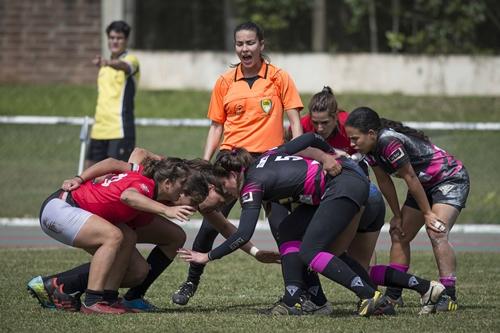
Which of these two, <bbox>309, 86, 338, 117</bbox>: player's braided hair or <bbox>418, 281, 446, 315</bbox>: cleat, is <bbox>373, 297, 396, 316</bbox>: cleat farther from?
<bbox>309, 86, 338, 117</bbox>: player's braided hair

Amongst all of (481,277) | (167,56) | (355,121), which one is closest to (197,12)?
(167,56)

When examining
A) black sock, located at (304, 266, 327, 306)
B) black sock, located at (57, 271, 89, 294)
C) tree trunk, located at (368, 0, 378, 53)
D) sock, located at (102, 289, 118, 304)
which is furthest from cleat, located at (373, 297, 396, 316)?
tree trunk, located at (368, 0, 378, 53)

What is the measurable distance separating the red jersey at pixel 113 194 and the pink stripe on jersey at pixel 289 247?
1.00m

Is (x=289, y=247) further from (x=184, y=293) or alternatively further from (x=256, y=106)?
(x=256, y=106)

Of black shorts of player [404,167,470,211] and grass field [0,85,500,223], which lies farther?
grass field [0,85,500,223]

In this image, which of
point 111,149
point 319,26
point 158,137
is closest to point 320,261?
point 111,149

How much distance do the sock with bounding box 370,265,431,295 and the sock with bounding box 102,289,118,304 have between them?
1897 millimetres

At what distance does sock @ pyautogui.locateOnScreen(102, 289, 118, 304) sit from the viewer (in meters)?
7.66

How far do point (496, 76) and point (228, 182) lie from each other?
15.2 m

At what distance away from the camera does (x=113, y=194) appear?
7.49 meters

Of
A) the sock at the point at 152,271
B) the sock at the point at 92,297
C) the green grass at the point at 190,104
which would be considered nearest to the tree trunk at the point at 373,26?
the green grass at the point at 190,104

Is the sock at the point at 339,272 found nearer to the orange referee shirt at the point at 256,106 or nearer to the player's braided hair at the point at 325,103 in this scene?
the player's braided hair at the point at 325,103

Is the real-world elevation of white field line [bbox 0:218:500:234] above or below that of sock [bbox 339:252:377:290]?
below

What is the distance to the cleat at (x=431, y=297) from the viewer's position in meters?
7.67
